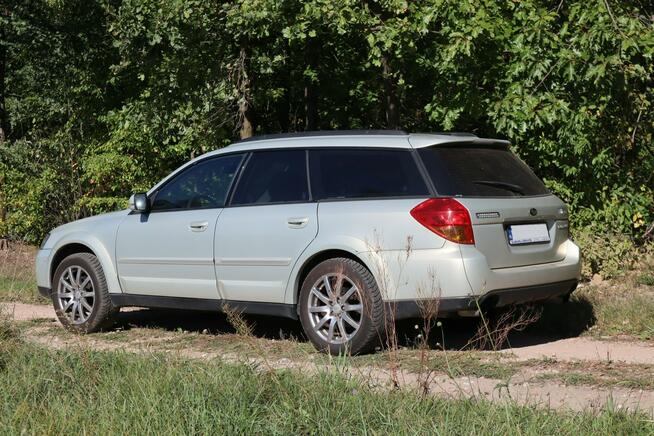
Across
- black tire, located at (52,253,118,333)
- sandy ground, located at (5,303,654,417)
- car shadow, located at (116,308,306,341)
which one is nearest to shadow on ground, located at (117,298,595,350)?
car shadow, located at (116,308,306,341)

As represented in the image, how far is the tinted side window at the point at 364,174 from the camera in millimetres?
7254

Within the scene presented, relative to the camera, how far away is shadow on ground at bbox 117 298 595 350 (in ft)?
26.6

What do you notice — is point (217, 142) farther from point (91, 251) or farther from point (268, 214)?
point (268, 214)

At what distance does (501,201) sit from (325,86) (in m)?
8.52

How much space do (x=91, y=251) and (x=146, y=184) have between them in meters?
6.64

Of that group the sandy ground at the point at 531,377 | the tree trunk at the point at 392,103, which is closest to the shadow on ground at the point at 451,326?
the sandy ground at the point at 531,377

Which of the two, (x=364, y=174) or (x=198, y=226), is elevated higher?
(x=364, y=174)

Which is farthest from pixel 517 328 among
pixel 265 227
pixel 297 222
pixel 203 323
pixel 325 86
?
pixel 325 86

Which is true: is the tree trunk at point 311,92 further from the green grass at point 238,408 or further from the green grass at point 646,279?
the green grass at point 238,408

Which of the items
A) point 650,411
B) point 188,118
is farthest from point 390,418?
point 188,118

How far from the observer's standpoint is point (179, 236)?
8383mm

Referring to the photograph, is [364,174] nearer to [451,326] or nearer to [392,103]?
[451,326]

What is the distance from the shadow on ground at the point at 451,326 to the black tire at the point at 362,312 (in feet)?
1.80

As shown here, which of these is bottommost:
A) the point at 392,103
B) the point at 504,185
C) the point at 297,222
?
the point at 297,222
